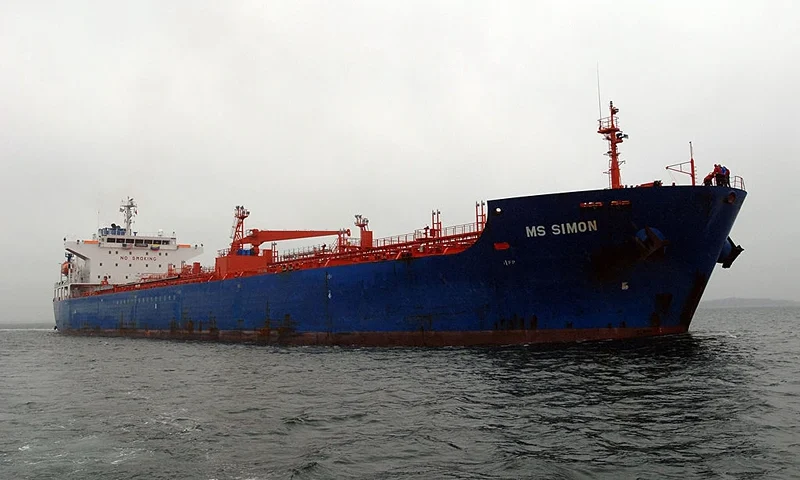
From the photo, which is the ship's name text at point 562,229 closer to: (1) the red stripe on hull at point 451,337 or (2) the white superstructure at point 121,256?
(1) the red stripe on hull at point 451,337

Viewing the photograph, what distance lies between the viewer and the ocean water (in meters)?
6.81

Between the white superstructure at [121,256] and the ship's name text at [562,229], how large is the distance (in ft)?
101

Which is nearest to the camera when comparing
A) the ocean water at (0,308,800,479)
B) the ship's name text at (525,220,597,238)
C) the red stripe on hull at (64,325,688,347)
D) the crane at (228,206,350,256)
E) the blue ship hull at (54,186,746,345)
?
the ocean water at (0,308,800,479)

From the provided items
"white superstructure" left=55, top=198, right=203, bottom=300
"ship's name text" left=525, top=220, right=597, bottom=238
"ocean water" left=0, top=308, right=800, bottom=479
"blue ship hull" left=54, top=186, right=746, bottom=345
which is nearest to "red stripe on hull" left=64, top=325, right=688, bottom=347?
"blue ship hull" left=54, top=186, right=746, bottom=345

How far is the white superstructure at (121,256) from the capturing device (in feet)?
134

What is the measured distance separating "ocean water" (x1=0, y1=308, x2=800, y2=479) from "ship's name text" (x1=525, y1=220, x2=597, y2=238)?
3.24 metres

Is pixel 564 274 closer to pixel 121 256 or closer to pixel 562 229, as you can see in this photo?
pixel 562 229

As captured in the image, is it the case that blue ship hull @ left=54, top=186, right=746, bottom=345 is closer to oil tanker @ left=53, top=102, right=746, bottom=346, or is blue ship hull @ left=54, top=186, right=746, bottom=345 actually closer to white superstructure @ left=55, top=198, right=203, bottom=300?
oil tanker @ left=53, top=102, right=746, bottom=346

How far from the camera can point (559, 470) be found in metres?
6.51

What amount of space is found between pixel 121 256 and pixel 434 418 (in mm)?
39283

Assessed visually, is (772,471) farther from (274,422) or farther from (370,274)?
(370,274)

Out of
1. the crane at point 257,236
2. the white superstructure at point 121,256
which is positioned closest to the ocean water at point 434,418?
the crane at point 257,236

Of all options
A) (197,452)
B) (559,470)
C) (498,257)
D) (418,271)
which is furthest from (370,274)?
(559,470)

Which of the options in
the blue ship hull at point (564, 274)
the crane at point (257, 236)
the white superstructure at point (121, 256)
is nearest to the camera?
the blue ship hull at point (564, 274)
